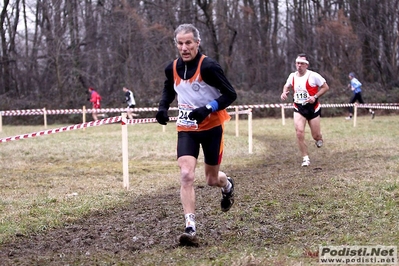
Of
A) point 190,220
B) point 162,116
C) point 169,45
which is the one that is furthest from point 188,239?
point 169,45

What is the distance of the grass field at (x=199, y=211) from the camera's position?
16.6 feet

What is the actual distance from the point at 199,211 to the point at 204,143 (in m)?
1.55

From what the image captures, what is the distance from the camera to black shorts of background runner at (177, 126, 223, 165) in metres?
5.66

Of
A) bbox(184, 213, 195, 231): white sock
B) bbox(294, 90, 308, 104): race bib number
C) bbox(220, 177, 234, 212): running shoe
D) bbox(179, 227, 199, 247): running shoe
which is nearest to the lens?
bbox(179, 227, 199, 247): running shoe

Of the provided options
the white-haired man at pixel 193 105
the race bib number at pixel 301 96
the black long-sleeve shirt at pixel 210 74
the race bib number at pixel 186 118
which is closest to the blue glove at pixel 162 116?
the white-haired man at pixel 193 105

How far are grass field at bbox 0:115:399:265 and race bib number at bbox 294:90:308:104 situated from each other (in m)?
1.38

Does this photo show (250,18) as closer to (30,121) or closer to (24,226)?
(30,121)

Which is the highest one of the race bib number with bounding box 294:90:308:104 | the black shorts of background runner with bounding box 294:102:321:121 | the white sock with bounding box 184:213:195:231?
the race bib number with bounding box 294:90:308:104

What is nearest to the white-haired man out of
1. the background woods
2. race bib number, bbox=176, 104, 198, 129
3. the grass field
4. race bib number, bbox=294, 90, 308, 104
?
race bib number, bbox=176, 104, 198, 129

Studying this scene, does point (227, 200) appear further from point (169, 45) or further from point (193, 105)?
point (169, 45)

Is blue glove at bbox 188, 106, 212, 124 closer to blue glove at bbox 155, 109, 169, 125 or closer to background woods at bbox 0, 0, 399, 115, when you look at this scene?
blue glove at bbox 155, 109, 169, 125

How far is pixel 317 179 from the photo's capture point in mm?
9039

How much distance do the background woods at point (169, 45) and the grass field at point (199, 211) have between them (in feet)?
75.1

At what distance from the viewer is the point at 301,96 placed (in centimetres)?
1102
